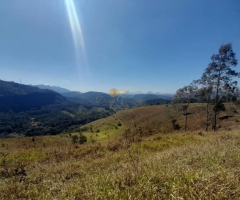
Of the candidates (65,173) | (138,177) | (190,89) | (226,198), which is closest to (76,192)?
(138,177)

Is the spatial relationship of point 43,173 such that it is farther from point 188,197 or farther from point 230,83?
point 230,83

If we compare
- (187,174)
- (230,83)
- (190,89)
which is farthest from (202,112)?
(187,174)

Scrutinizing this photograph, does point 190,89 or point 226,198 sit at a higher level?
point 190,89

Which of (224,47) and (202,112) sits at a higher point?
(224,47)

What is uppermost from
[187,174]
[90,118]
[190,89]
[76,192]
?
[190,89]

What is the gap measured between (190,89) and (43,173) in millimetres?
25664

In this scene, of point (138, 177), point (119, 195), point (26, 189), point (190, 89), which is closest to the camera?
point (119, 195)

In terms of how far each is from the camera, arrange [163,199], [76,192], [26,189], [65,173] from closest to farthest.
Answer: [163,199], [76,192], [26,189], [65,173]

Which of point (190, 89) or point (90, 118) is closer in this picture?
point (190, 89)

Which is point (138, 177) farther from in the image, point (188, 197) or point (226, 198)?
point (226, 198)

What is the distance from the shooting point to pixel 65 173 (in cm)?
417

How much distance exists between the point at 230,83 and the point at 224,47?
4.42 m

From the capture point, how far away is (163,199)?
2182 millimetres

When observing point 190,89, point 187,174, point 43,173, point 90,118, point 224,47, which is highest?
point 224,47
